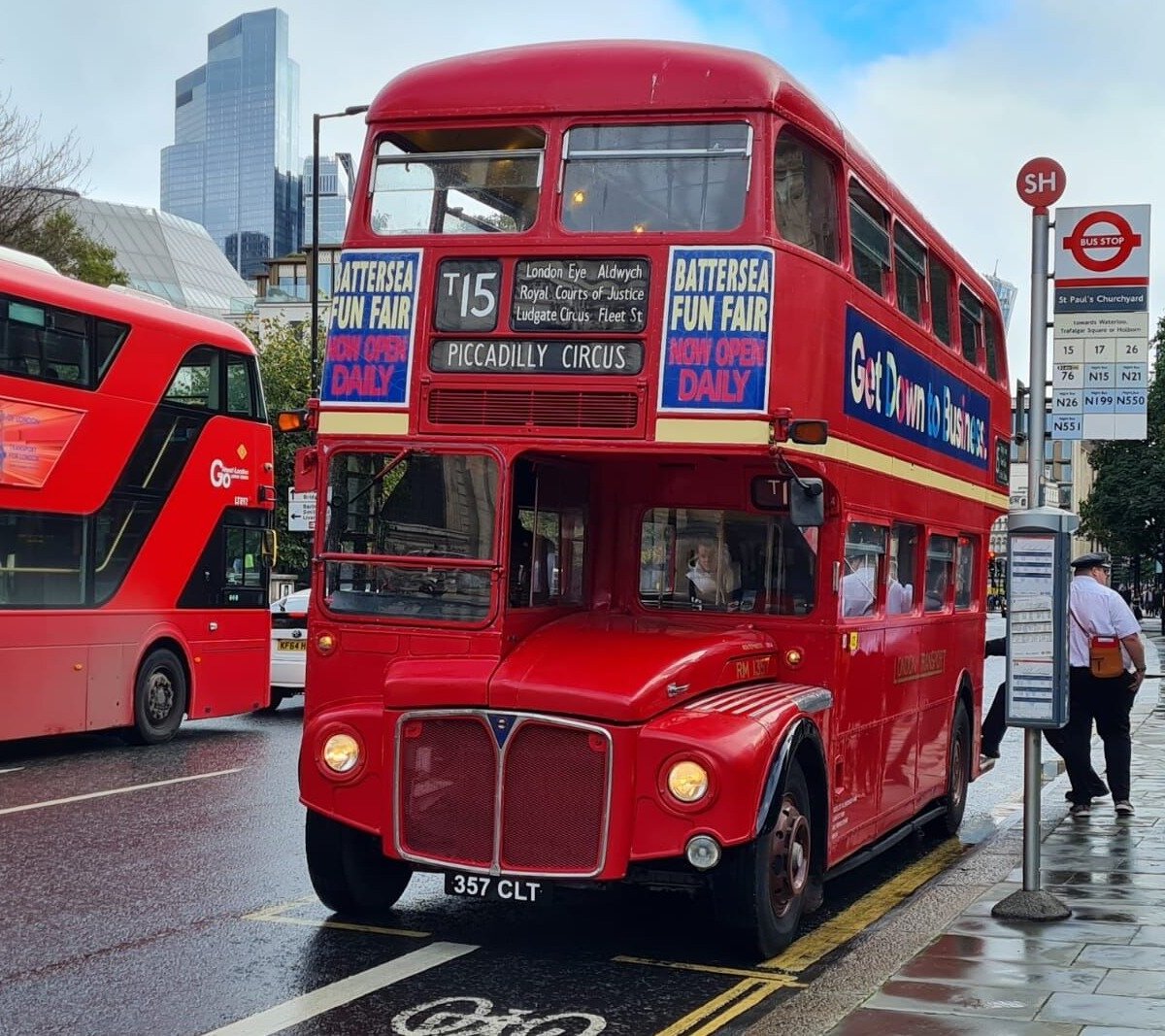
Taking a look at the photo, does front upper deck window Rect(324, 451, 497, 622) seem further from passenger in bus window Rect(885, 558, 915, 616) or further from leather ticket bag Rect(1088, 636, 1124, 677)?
leather ticket bag Rect(1088, 636, 1124, 677)

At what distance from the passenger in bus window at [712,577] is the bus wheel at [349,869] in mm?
1958

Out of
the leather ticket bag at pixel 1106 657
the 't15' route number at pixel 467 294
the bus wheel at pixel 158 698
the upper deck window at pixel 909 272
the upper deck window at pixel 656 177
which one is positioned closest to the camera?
the upper deck window at pixel 656 177

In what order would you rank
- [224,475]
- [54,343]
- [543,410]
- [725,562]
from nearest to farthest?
[543,410], [725,562], [54,343], [224,475]

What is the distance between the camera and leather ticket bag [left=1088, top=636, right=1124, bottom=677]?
13.1 metres

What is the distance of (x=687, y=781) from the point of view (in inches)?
293

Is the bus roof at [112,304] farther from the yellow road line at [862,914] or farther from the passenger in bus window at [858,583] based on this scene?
the yellow road line at [862,914]

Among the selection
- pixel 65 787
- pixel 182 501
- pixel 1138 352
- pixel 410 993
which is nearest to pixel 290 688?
pixel 182 501

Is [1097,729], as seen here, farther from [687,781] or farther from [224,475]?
[224,475]

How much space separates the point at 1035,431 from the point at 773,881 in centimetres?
272

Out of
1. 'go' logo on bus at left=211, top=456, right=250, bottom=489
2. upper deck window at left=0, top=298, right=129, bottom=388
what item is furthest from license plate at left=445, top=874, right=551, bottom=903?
'go' logo on bus at left=211, top=456, right=250, bottom=489

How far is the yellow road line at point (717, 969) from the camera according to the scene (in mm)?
7604

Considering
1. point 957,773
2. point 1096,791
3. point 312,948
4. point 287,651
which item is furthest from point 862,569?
point 287,651

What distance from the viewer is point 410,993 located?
23.6 feet


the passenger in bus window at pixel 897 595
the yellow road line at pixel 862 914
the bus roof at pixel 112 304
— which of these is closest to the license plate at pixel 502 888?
the yellow road line at pixel 862 914
